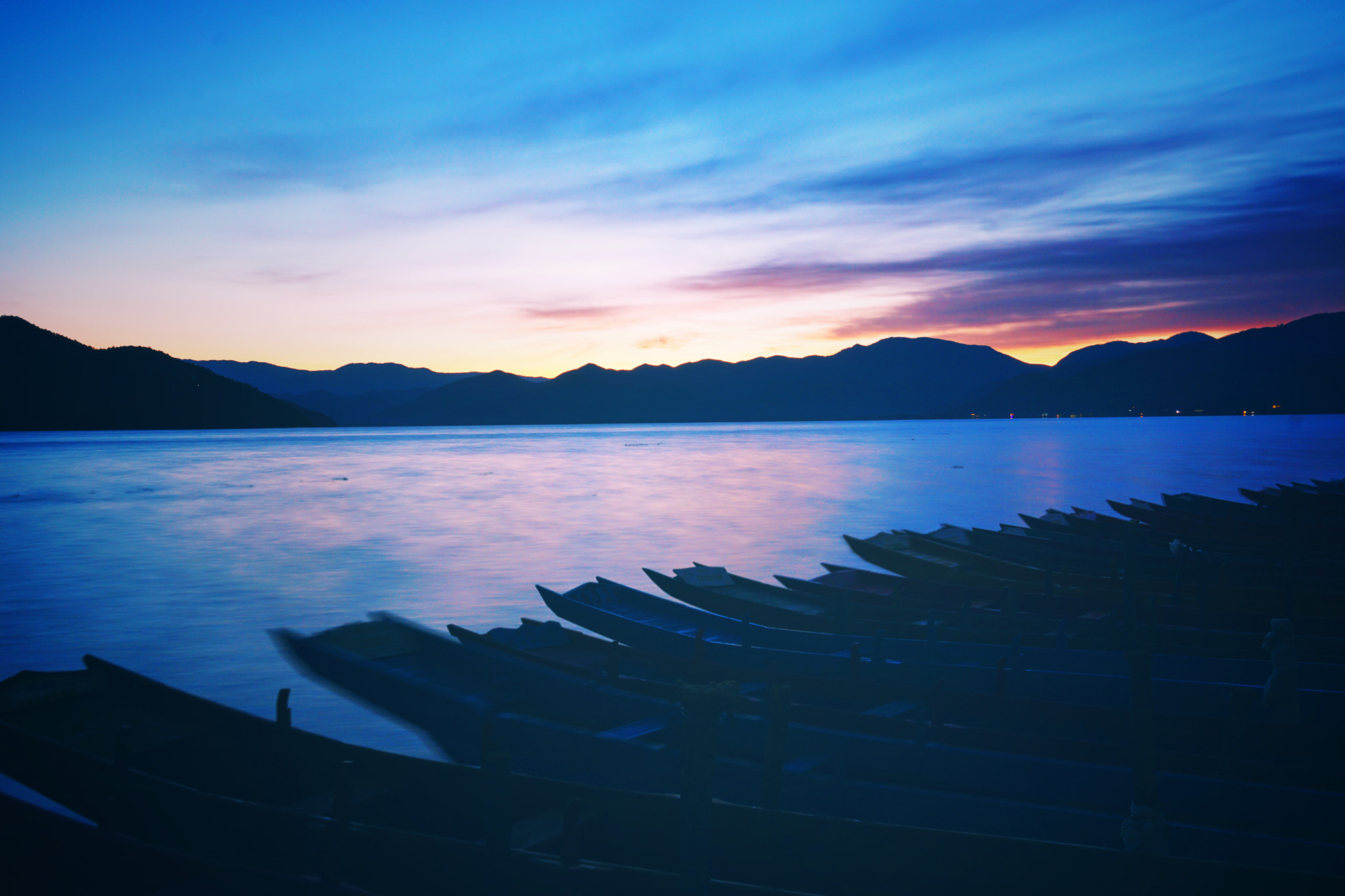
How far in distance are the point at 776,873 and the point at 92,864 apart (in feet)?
17.3

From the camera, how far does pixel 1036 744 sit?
675cm

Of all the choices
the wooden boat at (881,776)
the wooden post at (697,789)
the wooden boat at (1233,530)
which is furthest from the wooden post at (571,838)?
the wooden boat at (1233,530)

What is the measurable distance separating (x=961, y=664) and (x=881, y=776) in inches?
118

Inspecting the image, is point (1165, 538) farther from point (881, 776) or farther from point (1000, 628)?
point (881, 776)

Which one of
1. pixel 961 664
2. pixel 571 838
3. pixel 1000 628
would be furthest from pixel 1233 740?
pixel 571 838

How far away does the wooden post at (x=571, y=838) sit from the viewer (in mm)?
5176

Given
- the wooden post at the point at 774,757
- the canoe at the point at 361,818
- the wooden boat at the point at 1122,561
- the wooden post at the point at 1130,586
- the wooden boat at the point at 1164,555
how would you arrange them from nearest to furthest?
the canoe at the point at 361,818
the wooden post at the point at 774,757
the wooden post at the point at 1130,586
the wooden boat at the point at 1122,561
the wooden boat at the point at 1164,555

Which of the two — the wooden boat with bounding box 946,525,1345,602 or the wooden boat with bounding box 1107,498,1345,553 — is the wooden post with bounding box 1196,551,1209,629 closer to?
the wooden boat with bounding box 946,525,1345,602

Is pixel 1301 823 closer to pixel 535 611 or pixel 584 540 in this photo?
pixel 535 611

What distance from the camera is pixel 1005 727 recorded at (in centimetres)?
756

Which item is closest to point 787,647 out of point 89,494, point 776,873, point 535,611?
point 776,873

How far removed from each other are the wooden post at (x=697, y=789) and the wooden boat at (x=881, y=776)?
1227mm

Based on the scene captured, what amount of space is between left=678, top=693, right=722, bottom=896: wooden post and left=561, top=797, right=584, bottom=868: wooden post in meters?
0.70

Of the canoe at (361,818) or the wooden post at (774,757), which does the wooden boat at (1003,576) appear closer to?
the wooden post at (774,757)
